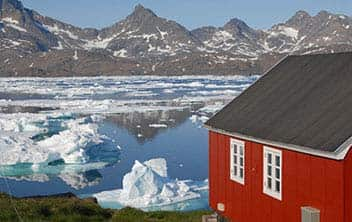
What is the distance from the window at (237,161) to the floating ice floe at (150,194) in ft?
29.7

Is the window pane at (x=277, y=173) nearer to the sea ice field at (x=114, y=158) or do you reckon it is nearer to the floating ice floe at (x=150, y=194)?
the sea ice field at (x=114, y=158)

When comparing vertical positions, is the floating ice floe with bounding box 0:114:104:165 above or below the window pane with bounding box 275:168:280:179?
below

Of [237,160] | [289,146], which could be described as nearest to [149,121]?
[237,160]

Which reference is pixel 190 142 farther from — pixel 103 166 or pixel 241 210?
pixel 241 210

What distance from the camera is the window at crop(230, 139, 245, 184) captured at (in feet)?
43.9

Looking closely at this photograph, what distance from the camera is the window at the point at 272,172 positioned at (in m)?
11.6

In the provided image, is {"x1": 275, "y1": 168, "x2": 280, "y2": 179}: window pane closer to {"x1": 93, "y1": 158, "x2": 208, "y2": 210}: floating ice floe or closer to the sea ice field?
the sea ice field

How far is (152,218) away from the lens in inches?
707

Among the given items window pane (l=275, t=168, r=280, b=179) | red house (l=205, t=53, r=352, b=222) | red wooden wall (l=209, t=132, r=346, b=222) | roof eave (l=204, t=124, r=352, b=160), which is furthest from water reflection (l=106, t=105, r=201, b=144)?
window pane (l=275, t=168, r=280, b=179)

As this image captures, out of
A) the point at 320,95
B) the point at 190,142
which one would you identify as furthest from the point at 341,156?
the point at 190,142

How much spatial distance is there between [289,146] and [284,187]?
2.96ft

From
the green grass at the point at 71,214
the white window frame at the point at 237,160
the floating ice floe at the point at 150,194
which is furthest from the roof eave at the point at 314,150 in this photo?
the floating ice floe at the point at 150,194

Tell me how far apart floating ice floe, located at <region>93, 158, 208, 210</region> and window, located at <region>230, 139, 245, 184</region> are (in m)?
9.04

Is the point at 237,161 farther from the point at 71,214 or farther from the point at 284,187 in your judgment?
the point at 71,214
